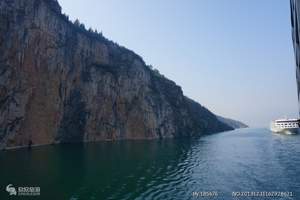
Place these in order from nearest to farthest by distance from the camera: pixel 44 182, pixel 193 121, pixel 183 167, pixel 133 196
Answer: pixel 133 196, pixel 44 182, pixel 183 167, pixel 193 121

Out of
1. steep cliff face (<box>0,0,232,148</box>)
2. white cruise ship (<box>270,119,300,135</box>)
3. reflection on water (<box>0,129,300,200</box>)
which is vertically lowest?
reflection on water (<box>0,129,300,200</box>)

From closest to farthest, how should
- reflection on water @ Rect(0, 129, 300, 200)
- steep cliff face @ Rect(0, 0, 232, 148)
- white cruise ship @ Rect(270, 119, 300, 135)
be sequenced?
reflection on water @ Rect(0, 129, 300, 200) → steep cliff face @ Rect(0, 0, 232, 148) → white cruise ship @ Rect(270, 119, 300, 135)

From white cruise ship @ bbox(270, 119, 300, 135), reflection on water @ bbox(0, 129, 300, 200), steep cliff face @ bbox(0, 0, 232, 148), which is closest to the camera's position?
reflection on water @ bbox(0, 129, 300, 200)

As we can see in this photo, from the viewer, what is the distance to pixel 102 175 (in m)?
42.3

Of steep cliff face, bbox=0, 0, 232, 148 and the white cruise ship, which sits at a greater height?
steep cliff face, bbox=0, 0, 232, 148

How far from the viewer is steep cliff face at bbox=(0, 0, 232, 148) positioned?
271 feet

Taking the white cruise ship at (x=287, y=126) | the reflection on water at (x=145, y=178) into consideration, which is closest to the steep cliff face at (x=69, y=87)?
the reflection on water at (x=145, y=178)

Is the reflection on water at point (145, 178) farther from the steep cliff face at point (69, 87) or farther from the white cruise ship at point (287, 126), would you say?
the white cruise ship at point (287, 126)

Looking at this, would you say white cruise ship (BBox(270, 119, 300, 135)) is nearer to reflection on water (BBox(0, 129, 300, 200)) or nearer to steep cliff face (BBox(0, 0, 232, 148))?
steep cliff face (BBox(0, 0, 232, 148))

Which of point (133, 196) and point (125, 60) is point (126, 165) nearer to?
point (133, 196)

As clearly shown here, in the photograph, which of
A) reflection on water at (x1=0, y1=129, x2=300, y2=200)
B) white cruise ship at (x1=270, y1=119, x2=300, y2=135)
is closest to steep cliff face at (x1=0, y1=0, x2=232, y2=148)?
reflection on water at (x1=0, y1=129, x2=300, y2=200)

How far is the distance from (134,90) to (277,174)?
108m

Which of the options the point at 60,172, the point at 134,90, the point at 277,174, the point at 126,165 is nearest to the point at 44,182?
the point at 60,172

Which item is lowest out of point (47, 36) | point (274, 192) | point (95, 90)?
point (274, 192)
